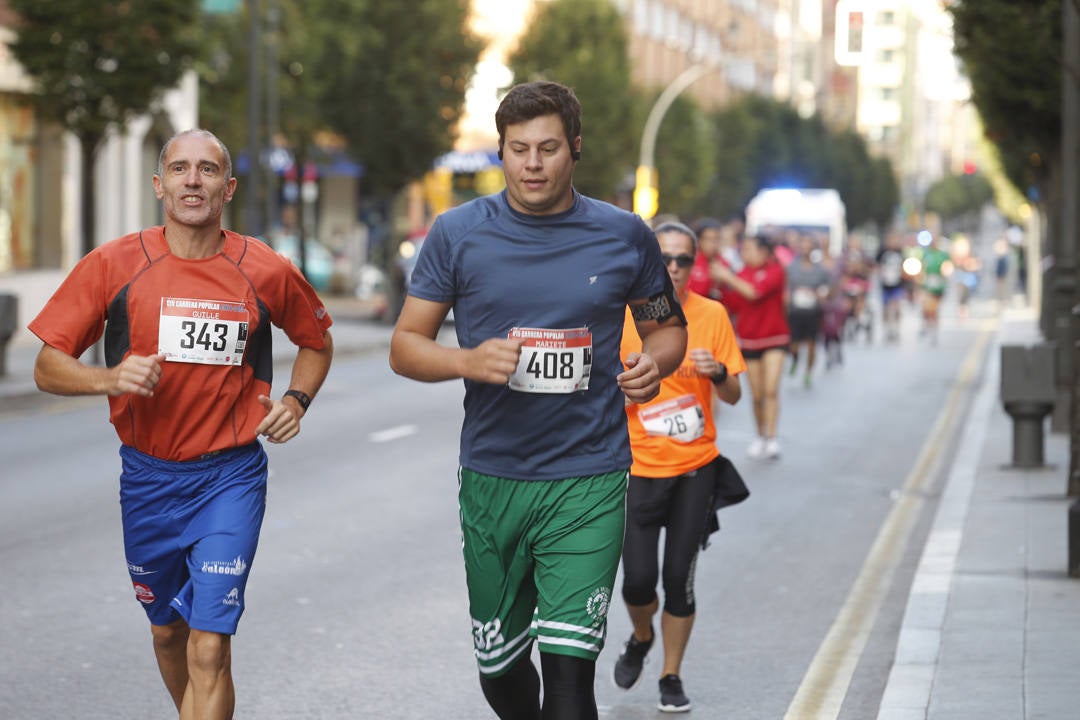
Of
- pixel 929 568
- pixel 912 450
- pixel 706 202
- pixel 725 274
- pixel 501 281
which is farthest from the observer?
pixel 706 202

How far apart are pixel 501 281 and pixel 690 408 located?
2203 mm

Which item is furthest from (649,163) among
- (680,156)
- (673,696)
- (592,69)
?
(673,696)

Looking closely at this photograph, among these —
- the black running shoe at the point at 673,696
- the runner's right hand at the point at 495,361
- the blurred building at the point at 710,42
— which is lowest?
the black running shoe at the point at 673,696

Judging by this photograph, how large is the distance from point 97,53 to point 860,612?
16.1m

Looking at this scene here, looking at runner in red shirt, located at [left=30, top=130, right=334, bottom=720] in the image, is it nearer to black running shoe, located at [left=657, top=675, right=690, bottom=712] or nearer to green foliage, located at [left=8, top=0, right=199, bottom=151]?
black running shoe, located at [left=657, top=675, right=690, bottom=712]

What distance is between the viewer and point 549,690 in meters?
4.65

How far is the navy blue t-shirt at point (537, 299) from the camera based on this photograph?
179 inches

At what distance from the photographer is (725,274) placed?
44.0ft

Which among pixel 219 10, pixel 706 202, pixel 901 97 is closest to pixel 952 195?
pixel 901 97

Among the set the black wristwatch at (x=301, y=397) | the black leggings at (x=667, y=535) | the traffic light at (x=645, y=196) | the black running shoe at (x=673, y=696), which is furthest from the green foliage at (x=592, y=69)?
the black wristwatch at (x=301, y=397)

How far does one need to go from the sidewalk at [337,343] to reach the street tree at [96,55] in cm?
207

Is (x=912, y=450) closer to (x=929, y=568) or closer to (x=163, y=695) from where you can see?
(x=929, y=568)

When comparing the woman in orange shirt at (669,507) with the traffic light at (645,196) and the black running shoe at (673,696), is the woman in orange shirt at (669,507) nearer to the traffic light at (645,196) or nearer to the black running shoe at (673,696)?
the black running shoe at (673,696)

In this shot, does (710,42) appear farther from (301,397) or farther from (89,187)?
(301,397)
